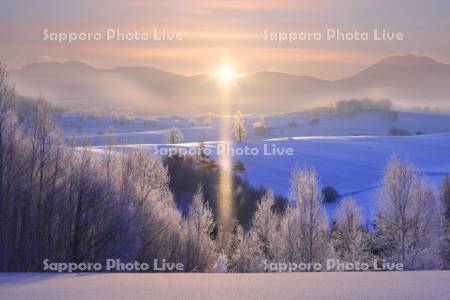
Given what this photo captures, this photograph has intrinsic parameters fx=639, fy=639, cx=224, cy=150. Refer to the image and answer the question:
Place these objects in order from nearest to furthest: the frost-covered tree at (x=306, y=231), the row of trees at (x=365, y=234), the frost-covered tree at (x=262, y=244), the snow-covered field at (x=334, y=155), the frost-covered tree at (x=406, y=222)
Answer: the frost-covered tree at (x=306, y=231) → the row of trees at (x=365, y=234) → the frost-covered tree at (x=406, y=222) → the frost-covered tree at (x=262, y=244) → the snow-covered field at (x=334, y=155)

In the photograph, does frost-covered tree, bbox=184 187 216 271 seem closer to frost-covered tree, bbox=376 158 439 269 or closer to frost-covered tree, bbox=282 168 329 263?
frost-covered tree, bbox=282 168 329 263

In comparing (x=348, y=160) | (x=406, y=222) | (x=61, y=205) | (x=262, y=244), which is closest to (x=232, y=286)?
(x=61, y=205)

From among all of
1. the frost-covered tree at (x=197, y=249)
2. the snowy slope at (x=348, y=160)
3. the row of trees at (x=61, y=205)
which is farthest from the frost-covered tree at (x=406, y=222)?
the snowy slope at (x=348, y=160)

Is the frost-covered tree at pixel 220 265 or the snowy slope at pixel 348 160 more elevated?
the snowy slope at pixel 348 160

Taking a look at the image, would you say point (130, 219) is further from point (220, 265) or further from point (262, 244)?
point (262, 244)

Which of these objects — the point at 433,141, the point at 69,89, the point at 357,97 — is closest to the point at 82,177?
the point at 433,141

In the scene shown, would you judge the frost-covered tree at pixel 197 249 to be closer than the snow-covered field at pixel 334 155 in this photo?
Yes

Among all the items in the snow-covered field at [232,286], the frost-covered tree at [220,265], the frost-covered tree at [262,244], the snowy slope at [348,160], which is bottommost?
the frost-covered tree at [220,265]

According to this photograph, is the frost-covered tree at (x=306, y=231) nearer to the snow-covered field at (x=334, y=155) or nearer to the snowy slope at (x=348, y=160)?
the snow-covered field at (x=334, y=155)
